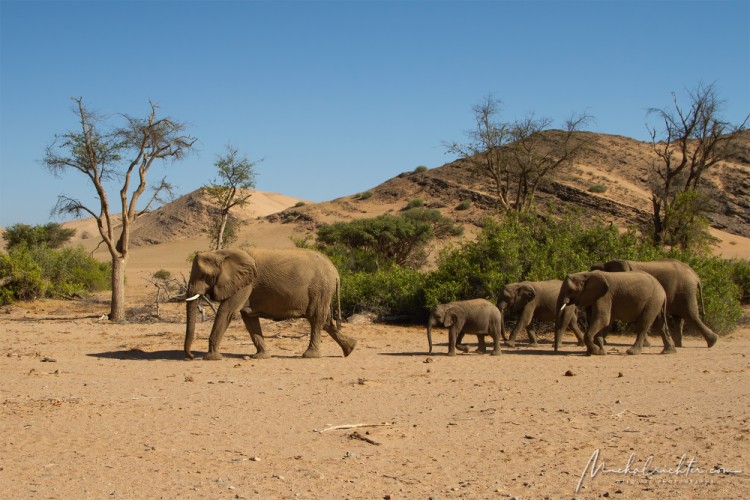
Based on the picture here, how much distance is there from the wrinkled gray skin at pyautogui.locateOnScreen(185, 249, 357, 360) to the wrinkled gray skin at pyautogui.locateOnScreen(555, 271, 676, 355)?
4307mm

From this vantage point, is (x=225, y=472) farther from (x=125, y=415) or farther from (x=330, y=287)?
(x=330, y=287)

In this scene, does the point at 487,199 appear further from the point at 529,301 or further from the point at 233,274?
Result: the point at 233,274

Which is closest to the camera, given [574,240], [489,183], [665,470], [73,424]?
[665,470]

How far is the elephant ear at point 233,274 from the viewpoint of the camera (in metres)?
13.8

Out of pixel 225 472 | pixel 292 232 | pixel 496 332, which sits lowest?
pixel 225 472

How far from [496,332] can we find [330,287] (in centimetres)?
314

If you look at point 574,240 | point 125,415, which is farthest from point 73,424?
point 574,240

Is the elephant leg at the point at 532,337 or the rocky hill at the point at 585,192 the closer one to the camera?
the elephant leg at the point at 532,337

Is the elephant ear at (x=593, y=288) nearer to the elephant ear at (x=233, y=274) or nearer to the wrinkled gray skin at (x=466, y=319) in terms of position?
the wrinkled gray skin at (x=466, y=319)

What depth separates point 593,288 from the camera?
14.6 metres

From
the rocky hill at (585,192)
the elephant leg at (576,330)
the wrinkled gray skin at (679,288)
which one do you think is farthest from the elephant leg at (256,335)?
the rocky hill at (585,192)

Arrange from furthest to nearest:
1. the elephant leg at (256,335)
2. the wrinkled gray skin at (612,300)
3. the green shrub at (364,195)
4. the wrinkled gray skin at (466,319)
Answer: the green shrub at (364,195), the wrinkled gray skin at (612,300), the wrinkled gray skin at (466,319), the elephant leg at (256,335)

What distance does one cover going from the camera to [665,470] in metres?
6.57

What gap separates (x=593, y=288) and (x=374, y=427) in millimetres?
7520
